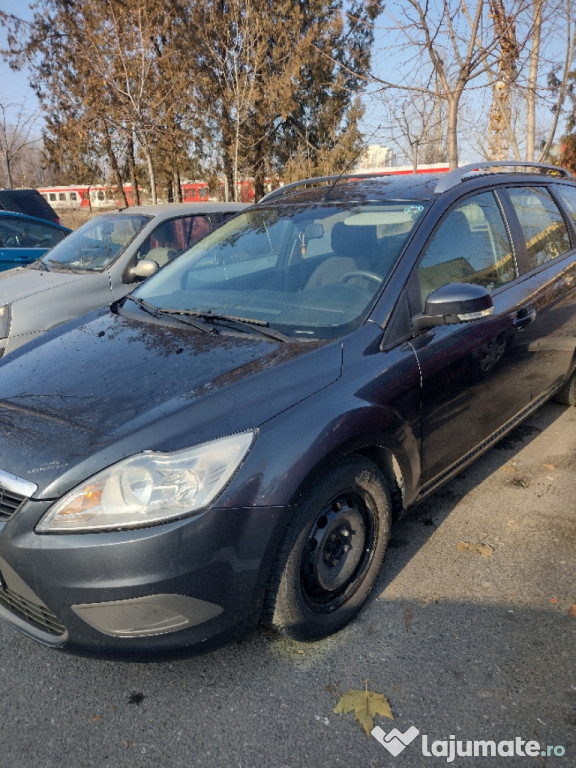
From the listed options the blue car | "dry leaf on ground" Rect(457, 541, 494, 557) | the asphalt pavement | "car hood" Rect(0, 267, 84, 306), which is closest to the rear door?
"dry leaf on ground" Rect(457, 541, 494, 557)

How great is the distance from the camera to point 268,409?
6.66 ft

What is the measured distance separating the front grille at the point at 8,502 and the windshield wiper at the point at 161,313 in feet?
3.53

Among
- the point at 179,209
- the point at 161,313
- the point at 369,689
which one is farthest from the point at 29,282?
the point at 369,689

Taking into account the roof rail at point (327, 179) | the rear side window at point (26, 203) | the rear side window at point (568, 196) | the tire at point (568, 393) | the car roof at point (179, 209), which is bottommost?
the tire at point (568, 393)

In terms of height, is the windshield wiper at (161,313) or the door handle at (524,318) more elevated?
the windshield wiper at (161,313)

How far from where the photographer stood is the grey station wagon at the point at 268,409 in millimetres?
1852

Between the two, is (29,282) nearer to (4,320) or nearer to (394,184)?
(4,320)

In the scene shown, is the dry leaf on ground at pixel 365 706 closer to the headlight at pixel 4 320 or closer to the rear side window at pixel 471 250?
the rear side window at pixel 471 250

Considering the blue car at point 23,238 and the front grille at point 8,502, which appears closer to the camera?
the front grille at point 8,502

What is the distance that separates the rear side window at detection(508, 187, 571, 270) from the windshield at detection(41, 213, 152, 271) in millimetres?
3647

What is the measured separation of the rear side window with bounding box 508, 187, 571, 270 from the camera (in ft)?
11.6

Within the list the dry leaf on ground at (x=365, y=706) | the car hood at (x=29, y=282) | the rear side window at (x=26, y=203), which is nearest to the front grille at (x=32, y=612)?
the dry leaf on ground at (x=365, y=706)

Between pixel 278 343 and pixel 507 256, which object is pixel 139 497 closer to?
pixel 278 343

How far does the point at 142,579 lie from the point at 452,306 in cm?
163
